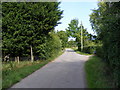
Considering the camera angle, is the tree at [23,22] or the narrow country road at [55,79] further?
the tree at [23,22]

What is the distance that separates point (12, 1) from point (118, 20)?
10.1m

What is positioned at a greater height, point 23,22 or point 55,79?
point 23,22

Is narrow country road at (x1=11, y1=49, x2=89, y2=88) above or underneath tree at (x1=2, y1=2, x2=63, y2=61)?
underneath

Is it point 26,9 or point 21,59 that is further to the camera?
point 21,59

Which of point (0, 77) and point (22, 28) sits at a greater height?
point (22, 28)

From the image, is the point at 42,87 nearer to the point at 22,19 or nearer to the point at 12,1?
the point at 22,19

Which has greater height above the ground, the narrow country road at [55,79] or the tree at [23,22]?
the tree at [23,22]

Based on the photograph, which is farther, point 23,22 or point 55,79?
point 23,22

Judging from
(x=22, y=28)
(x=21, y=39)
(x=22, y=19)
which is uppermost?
(x=22, y=19)

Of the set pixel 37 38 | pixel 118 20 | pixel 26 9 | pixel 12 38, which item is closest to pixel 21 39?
pixel 12 38

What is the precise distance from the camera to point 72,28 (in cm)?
5912

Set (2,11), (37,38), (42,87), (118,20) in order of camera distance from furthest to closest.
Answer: (37,38) → (2,11) → (42,87) → (118,20)

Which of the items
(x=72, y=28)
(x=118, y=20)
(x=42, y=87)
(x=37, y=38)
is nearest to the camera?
(x=118, y=20)

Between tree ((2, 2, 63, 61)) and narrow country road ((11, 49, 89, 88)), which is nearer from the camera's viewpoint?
narrow country road ((11, 49, 89, 88))
